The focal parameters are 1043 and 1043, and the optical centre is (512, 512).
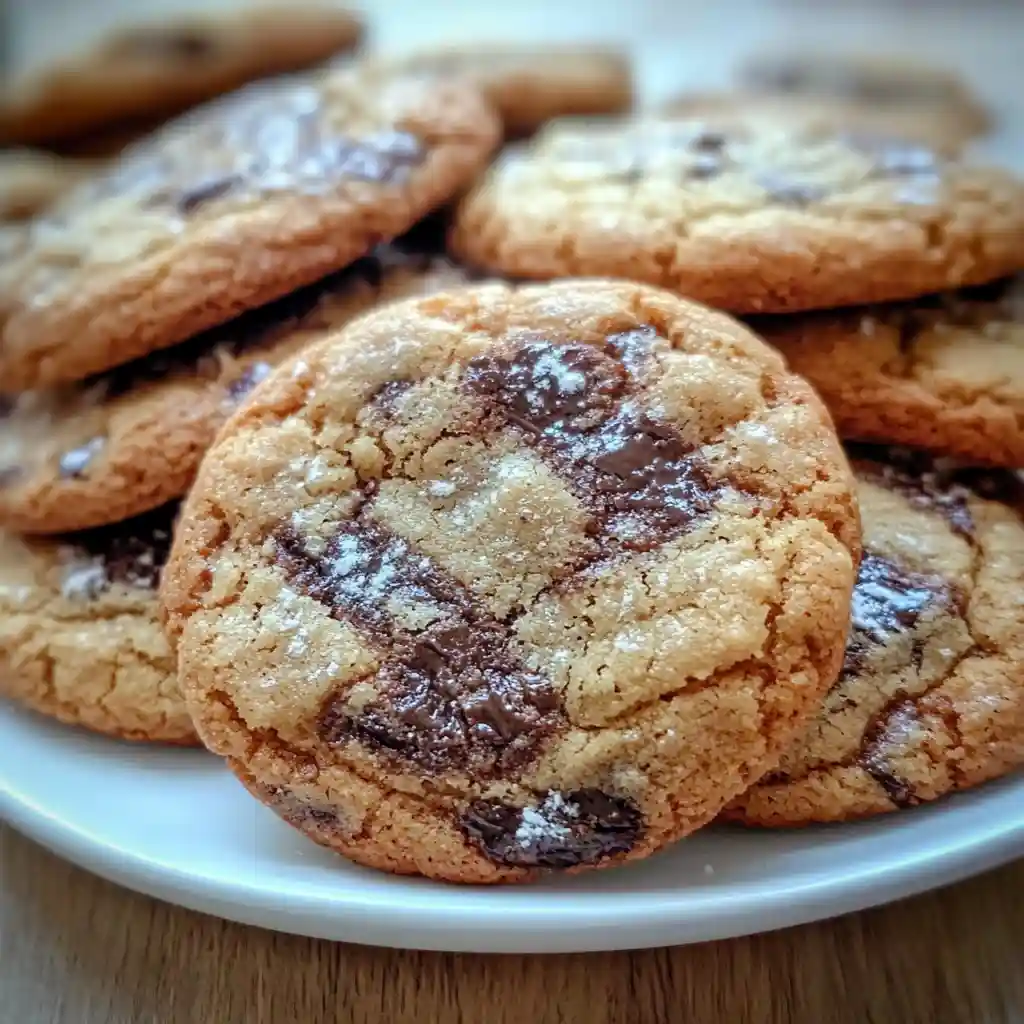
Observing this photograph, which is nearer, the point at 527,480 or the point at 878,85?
the point at 527,480

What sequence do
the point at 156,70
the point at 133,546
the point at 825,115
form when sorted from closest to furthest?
the point at 133,546
the point at 825,115
the point at 156,70

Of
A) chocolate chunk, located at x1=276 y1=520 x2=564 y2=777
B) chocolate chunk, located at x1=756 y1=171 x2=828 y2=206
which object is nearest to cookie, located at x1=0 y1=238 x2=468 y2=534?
chocolate chunk, located at x1=276 y1=520 x2=564 y2=777

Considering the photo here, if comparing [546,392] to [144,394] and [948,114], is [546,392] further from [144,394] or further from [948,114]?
[948,114]

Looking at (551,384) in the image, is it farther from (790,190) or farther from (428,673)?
(790,190)

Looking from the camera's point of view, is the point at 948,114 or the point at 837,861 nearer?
the point at 837,861

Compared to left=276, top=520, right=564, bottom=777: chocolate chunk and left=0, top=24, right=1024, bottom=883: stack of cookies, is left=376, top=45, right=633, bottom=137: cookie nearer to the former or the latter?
left=0, top=24, right=1024, bottom=883: stack of cookies

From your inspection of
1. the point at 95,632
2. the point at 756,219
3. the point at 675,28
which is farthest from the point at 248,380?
the point at 675,28

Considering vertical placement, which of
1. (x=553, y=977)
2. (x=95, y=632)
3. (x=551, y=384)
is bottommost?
(x=553, y=977)

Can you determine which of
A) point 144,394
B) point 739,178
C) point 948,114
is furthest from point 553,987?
point 948,114

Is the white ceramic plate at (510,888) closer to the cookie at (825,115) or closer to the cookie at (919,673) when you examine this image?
the cookie at (919,673)
